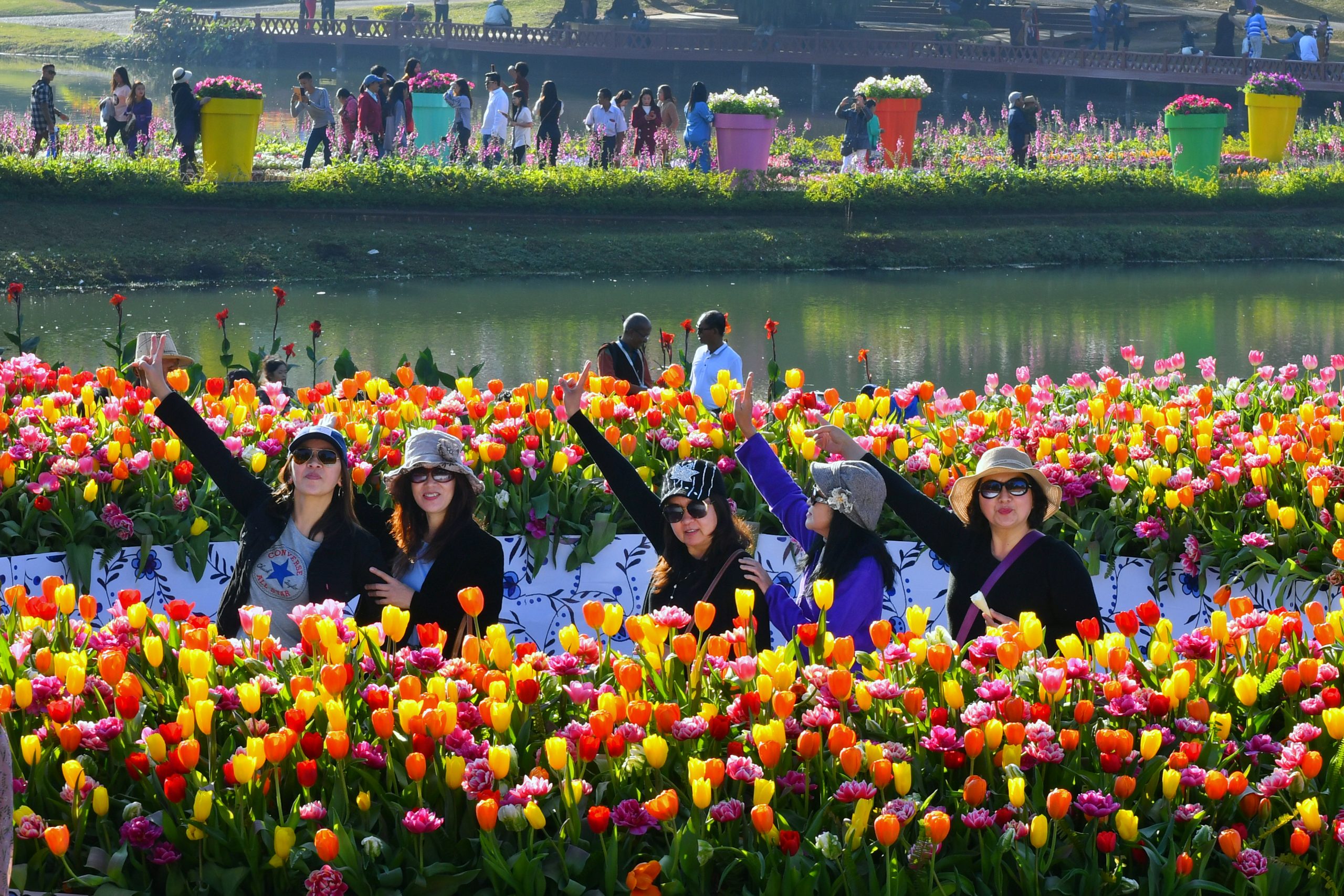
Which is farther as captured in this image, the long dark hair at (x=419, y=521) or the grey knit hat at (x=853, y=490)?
the long dark hair at (x=419, y=521)

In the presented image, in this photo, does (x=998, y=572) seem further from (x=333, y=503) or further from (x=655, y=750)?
(x=333, y=503)

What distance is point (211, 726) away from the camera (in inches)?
136

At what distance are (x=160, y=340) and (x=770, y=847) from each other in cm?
338

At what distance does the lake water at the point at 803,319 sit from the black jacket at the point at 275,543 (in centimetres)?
816

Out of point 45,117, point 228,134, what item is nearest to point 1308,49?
point 228,134

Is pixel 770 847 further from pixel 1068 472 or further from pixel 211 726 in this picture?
pixel 1068 472

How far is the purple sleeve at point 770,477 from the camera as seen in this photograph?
5.67 m

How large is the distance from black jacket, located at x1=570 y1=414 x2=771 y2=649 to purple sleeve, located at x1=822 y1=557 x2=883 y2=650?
13 cm

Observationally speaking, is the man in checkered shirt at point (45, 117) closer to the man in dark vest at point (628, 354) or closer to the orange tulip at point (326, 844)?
the man in dark vest at point (628, 354)

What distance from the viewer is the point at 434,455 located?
511 centimetres

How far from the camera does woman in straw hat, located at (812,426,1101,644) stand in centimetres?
481

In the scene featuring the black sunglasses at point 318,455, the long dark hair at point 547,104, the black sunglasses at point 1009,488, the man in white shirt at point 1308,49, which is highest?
the man in white shirt at point 1308,49

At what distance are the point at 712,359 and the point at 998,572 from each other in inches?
155

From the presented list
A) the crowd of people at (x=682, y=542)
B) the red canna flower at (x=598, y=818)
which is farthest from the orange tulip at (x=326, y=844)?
the crowd of people at (x=682, y=542)
